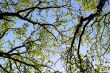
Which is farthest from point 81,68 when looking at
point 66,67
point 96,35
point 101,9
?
point 101,9


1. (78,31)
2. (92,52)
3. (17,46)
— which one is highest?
(17,46)

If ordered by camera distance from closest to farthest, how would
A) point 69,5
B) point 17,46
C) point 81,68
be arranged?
point 81,68 < point 69,5 < point 17,46

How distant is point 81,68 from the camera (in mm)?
11852

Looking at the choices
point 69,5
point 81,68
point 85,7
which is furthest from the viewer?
point 69,5

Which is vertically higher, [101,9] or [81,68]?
[101,9]

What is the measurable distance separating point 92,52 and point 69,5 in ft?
18.9

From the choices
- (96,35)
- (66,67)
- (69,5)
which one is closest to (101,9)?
(96,35)

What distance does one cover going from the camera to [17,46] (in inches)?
806

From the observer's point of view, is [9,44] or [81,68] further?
[9,44]

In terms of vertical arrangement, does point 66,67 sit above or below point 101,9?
below

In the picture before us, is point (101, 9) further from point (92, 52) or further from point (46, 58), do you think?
point (46, 58)

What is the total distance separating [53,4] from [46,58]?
4922 mm

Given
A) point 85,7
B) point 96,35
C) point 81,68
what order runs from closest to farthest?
point 81,68 < point 96,35 < point 85,7

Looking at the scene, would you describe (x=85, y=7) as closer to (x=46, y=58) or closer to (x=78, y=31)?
(x=78, y=31)
